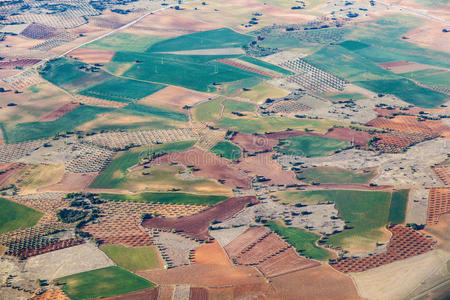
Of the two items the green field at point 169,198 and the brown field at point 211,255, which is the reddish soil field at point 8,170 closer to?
the green field at point 169,198

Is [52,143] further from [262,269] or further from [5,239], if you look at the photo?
[262,269]

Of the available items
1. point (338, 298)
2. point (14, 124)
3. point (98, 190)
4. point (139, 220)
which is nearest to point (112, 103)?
point (14, 124)

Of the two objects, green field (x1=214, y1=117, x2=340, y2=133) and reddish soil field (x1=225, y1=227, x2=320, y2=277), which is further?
green field (x1=214, y1=117, x2=340, y2=133)

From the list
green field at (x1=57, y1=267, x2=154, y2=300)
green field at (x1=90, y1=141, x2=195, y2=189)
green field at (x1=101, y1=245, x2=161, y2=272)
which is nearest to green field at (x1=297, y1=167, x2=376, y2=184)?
green field at (x1=90, y1=141, x2=195, y2=189)

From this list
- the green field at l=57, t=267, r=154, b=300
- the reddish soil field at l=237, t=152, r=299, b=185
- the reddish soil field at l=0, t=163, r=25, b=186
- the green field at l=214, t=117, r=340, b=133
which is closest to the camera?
the green field at l=57, t=267, r=154, b=300

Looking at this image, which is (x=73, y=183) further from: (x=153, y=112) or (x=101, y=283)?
(x=153, y=112)

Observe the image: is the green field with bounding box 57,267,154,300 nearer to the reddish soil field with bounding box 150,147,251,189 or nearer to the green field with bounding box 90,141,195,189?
the green field with bounding box 90,141,195,189

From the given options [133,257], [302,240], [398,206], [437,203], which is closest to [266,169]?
[302,240]
